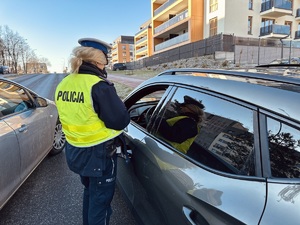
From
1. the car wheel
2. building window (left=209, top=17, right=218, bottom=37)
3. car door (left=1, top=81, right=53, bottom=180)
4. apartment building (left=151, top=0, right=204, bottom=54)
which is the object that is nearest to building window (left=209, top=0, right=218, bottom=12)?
building window (left=209, top=17, right=218, bottom=37)

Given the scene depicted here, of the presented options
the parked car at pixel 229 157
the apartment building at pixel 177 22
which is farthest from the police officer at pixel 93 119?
the apartment building at pixel 177 22

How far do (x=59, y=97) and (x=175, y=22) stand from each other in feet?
102

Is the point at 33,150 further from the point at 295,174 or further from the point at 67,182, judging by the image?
the point at 295,174

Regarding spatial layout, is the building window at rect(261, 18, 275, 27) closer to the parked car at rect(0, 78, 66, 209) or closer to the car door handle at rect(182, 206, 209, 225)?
the parked car at rect(0, 78, 66, 209)

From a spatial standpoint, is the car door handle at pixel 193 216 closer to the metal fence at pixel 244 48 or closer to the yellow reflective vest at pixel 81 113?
the yellow reflective vest at pixel 81 113

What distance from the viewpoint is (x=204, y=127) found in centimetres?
162

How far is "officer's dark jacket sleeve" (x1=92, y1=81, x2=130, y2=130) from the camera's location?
1.75 metres

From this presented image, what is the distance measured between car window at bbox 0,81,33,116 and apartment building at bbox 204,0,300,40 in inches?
907

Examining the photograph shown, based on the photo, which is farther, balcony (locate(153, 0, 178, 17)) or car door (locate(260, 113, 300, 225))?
balcony (locate(153, 0, 178, 17))

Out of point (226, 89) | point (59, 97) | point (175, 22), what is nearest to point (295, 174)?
point (226, 89)

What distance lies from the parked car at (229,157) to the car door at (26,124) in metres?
1.71

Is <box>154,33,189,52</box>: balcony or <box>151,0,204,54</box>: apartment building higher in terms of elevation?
<box>151,0,204,54</box>: apartment building

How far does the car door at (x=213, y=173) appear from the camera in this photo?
1075 millimetres

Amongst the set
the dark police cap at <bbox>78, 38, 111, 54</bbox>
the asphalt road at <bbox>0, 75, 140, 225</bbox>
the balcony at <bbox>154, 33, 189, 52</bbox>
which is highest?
the balcony at <bbox>154, 33, 189, 52</bbox>
